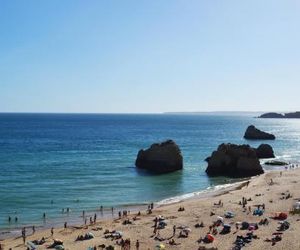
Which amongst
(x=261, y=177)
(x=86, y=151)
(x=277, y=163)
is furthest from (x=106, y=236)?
(x=86, y=151)

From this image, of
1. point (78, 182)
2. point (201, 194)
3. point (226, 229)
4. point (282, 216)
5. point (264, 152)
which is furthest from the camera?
point (264, 152)

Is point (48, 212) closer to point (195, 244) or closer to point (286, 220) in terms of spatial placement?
point (195, 244)

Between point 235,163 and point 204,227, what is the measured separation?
37.7 m

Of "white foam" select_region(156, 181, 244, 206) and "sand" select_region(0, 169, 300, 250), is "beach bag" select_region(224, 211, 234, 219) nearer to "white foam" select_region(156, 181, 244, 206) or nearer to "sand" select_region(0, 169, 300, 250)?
"sand" select_region(0, 169, 300, 250)

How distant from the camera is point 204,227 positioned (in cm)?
4106

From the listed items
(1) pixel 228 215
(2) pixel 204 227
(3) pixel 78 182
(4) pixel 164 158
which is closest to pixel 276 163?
(4) pixel 164 158

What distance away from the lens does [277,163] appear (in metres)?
89.2

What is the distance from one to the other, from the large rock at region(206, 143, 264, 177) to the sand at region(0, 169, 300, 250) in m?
16.0

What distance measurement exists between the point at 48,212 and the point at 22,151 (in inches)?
2495

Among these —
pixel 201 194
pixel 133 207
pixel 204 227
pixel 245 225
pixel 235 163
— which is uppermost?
pixel 235 163

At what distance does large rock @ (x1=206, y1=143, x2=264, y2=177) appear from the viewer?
76500mm

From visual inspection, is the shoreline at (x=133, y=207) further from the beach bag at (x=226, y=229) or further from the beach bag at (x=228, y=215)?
the beach bag at (x=226, y=229)

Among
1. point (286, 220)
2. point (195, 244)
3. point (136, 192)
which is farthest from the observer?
point (136, 192)

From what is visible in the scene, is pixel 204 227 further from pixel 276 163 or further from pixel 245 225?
pixel 276 163
